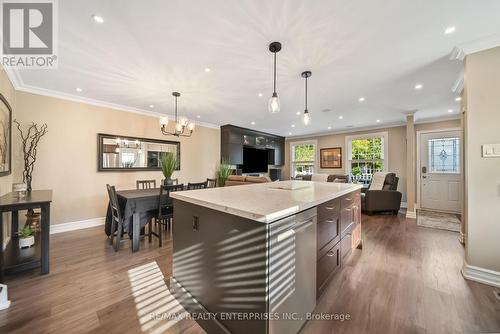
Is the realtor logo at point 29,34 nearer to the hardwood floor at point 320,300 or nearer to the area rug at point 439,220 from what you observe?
the hardwood floor at point 320,300

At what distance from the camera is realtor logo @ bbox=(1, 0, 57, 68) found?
5.37ft

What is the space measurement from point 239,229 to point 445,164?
6369 mm

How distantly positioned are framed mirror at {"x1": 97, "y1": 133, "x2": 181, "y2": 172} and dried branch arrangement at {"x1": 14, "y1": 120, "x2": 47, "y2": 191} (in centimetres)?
79

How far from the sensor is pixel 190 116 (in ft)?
16.2

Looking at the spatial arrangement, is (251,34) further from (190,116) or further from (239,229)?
(190,116)

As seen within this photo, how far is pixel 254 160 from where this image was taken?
6.86 metres

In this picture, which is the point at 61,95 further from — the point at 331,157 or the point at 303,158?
the point at 331,157

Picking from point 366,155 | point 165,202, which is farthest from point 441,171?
point 165,202

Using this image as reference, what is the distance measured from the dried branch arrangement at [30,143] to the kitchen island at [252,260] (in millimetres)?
3104

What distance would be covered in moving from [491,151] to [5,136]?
18.5 ft

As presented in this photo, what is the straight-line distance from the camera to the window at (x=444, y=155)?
484 centimetres

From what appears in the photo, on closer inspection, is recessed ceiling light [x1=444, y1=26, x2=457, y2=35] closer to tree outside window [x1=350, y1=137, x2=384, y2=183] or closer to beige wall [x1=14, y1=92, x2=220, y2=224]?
tree outside window [x1=350, y1=137, x2=384, y2=183]

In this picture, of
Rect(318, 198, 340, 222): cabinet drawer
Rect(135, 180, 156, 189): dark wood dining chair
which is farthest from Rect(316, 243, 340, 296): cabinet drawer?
Rect(135, 180, 156, 189): dark wood dining chair

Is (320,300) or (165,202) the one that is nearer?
(320,300)
